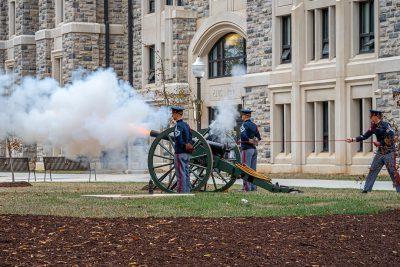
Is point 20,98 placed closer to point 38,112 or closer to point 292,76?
point 38,112

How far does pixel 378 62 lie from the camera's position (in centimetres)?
3475

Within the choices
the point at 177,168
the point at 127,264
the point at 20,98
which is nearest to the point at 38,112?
the point at 20,98

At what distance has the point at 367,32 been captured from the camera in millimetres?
35969

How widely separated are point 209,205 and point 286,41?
20141 mm

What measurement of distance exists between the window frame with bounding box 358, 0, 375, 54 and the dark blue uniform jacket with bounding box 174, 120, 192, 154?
42.4 ft

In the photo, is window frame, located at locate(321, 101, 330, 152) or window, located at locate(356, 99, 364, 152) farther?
window frame, located at locate(321, 101, 330, 152)

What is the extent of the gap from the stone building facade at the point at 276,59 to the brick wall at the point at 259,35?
35 millimetres

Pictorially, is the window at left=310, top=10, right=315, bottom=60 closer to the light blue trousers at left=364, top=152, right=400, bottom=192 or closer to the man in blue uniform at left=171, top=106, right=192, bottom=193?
the man in blue uniform at left=171, top=106, right=192, bottom=193

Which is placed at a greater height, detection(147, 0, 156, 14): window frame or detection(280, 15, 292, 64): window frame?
detection(147, 0, 156, 14): window frame

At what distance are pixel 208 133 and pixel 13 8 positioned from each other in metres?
33.1

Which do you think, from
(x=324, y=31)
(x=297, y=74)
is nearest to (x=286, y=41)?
(x=297, y=74)

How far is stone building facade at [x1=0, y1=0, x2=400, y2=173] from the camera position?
35.7 metres

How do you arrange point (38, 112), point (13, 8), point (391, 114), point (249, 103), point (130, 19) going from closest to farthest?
1. point (38, 112)
2. point (391, 114)
3. point (249, 103)
4. point (130, 19)
5. point (13, 8)

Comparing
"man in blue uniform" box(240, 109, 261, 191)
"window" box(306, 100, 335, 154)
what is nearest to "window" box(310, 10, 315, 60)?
"window" box(306, 100, 335, 154)
